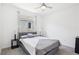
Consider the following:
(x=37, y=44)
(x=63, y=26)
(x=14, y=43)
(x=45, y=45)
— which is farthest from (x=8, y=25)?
(x=63, y=26)

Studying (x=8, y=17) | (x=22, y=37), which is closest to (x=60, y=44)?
(x=22, y=37)

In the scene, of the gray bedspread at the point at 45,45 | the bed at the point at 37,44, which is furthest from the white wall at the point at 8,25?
the gray bedspread at the point at 45,45

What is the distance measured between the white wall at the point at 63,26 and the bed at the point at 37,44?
4.0 inches

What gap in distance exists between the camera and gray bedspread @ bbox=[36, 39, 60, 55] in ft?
3.88

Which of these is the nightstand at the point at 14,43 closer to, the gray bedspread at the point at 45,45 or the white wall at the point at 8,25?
the white wall at the point at 8,25

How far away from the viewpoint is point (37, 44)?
128 cm

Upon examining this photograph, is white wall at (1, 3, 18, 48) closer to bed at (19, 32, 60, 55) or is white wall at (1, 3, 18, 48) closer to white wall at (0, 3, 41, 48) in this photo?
white wall at (0, 3, 41, 48)

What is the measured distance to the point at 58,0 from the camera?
2.90ft

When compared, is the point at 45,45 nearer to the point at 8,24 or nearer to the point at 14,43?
the point at 14,43

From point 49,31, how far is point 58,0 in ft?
2.13

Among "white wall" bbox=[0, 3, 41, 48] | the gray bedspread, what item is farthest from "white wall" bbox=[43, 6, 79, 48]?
"white wall" bbox=[0, 3, 41, 48]

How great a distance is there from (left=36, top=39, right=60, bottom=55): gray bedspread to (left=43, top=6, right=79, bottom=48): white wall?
0.09 m

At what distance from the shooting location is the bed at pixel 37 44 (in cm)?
123

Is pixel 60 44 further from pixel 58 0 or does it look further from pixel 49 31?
pixel 58 0
